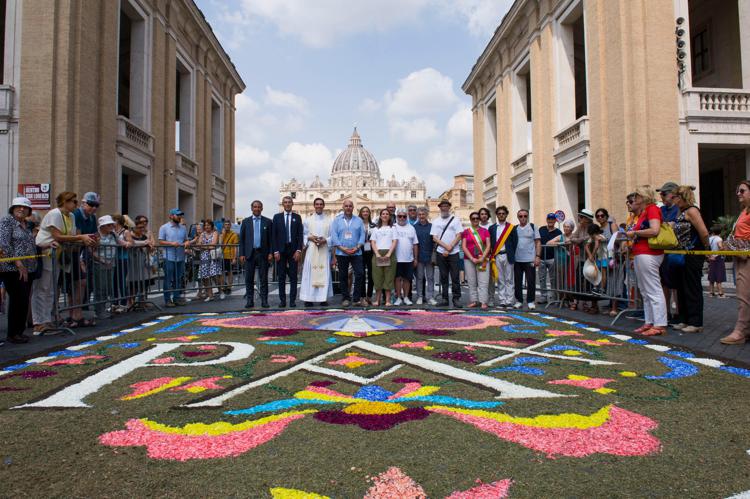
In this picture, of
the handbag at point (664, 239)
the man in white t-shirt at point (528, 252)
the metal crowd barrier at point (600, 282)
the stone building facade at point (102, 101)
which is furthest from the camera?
the stone building facade at point (102, 101)

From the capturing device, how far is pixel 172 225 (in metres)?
10.5

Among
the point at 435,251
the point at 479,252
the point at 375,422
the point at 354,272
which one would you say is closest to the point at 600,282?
the point at 479,252

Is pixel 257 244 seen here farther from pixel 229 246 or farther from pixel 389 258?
pixel 389 258

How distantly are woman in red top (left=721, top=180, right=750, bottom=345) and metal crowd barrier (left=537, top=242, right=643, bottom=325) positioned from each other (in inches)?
53.6

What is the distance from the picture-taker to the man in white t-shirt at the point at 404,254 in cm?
962

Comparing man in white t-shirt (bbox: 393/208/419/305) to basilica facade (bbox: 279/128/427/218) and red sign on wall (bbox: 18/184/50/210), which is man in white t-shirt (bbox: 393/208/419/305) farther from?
basilica facade (bbox: 279/128/427/218)

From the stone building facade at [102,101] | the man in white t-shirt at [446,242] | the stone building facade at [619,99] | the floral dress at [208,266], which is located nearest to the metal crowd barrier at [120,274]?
the floral dress at [208,266]

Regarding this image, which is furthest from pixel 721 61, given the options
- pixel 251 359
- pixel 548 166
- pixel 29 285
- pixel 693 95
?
pixel 29 285

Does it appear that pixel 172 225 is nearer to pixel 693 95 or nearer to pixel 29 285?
pixel 29 285

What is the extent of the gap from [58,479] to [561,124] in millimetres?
→ 19733

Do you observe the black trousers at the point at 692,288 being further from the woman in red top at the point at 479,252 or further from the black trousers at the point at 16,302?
the black trousers at the point at 16,302

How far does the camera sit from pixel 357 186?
142 metres

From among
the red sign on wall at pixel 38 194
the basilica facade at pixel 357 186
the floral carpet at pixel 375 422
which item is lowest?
the floral carpet at pixel 375 422

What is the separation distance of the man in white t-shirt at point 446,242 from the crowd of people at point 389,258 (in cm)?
3
